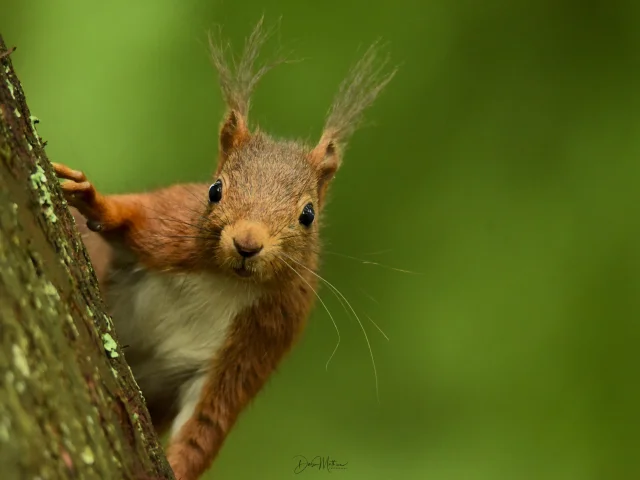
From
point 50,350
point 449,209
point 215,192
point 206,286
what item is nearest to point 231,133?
point 215,192

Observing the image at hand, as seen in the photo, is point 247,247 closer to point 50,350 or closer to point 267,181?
point 267,181

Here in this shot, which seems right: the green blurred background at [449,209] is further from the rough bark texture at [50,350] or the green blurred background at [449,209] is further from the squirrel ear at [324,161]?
the rough bark texture at [50,350]

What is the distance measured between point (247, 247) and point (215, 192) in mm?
228

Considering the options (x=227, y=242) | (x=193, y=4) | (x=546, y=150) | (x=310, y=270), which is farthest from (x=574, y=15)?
(x=227, y=242)

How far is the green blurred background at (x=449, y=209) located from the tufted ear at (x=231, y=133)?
1.29m

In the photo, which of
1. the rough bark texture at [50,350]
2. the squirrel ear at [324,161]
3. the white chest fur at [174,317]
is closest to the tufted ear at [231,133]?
the squirrel ear at [324,161]

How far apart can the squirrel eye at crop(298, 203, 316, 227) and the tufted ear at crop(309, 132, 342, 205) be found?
0.61ft

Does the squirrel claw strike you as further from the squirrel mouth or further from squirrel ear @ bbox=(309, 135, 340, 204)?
squirrel ear @ bbox=(309, 135, 340, 204)

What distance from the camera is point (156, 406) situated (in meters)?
2.23

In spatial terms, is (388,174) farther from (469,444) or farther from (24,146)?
(24,146)

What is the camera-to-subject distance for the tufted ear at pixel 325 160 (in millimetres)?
2230

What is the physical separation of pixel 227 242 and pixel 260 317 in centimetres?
36

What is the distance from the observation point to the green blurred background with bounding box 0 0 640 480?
11.6 ft

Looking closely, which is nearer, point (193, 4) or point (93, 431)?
point (93, 431)
